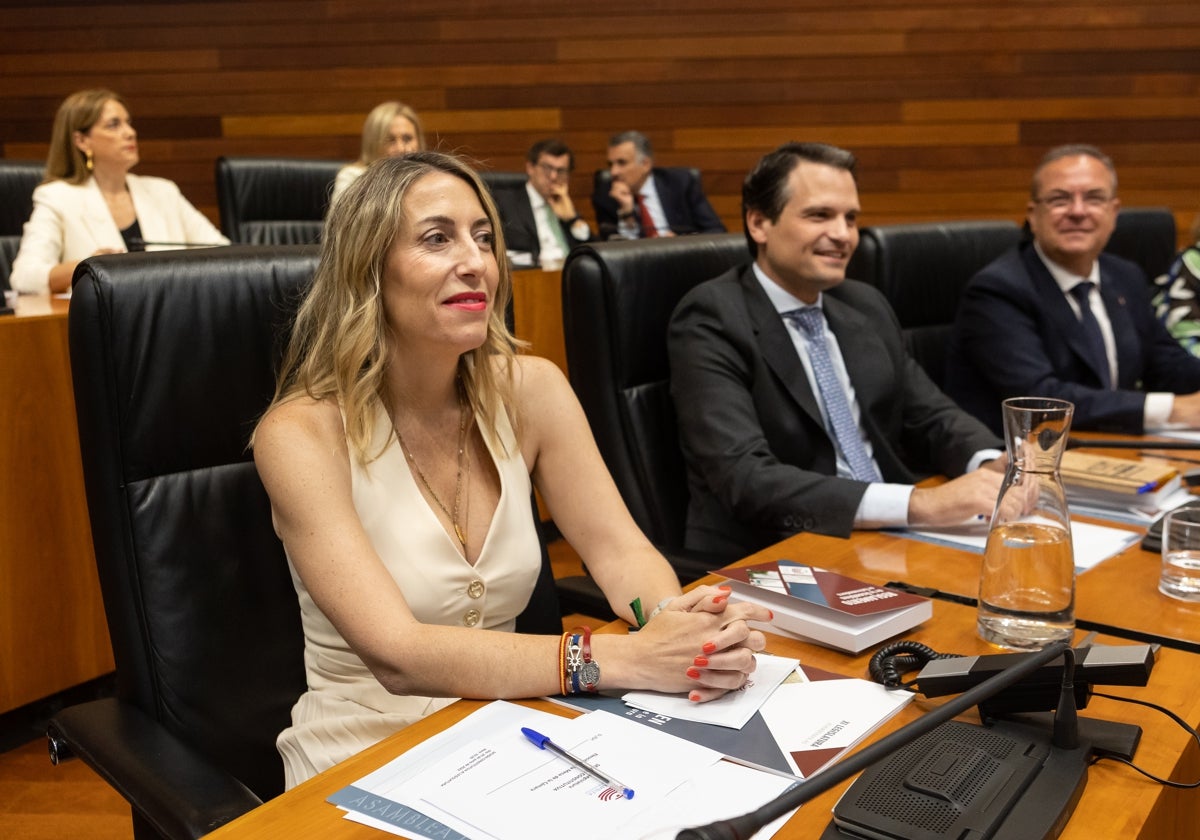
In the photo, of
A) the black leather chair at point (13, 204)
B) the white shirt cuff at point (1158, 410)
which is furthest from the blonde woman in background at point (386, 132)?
the white shirt cuff at point (1158, 410)

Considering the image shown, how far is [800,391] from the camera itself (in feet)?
6.86

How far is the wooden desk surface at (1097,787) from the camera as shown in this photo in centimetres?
89

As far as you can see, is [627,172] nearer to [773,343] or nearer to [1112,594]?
[773,343]

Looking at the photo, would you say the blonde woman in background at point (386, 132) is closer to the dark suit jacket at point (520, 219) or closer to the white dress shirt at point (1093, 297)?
the dark suit jacket at point (520, 219)

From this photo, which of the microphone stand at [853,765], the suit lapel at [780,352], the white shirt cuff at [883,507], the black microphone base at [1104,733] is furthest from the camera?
the suit lapel at [780,352]

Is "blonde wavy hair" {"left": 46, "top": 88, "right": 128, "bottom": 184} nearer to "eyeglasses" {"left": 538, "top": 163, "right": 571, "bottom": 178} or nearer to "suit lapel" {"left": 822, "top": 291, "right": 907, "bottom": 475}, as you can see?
"eyeglasses" {"left": 538, "top": 163, "right": 571, "bottom": 178}

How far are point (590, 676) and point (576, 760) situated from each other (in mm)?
168

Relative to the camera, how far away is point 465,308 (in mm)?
1473

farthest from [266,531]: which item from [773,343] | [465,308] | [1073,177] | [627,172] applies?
[627,172]

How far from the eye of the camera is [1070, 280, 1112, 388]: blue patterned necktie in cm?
263

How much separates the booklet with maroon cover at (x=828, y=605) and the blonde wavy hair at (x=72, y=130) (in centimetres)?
357

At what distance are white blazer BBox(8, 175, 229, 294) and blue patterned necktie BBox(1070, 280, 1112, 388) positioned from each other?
8.95 ft

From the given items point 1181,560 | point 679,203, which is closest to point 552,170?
point 679,203

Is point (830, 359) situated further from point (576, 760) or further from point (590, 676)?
point (576, 760)
